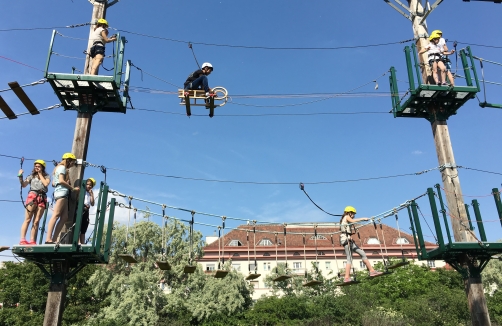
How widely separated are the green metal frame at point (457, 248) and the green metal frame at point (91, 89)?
780 centimetres

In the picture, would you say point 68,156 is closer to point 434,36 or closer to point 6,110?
point 6,110

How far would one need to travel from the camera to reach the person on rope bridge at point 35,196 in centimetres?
858

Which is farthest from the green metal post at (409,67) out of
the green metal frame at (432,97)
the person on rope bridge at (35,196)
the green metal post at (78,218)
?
the person on rope bridge at (35,196)

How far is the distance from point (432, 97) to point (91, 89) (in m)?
8.65

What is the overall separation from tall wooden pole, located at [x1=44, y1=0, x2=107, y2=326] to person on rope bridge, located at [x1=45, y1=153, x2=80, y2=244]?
19 centimetres

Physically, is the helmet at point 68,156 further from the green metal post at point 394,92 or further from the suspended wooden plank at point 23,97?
the green metal post at point 394,92

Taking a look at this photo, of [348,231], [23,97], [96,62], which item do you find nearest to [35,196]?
[23,97]

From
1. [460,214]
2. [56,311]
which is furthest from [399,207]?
[56,311]

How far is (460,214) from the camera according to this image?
1036 centimetres

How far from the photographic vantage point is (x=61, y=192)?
344 inches

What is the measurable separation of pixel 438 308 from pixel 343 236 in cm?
2705

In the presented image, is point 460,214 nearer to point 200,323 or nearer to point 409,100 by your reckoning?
point 409,100

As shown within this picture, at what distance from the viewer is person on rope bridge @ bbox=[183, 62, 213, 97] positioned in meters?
11.2

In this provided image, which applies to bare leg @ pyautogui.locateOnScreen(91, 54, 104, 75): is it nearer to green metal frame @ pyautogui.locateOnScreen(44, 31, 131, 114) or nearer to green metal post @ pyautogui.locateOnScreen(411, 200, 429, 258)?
green metal frame @ pyautogui.locateOnScreen(44, 31, 131, 114)
